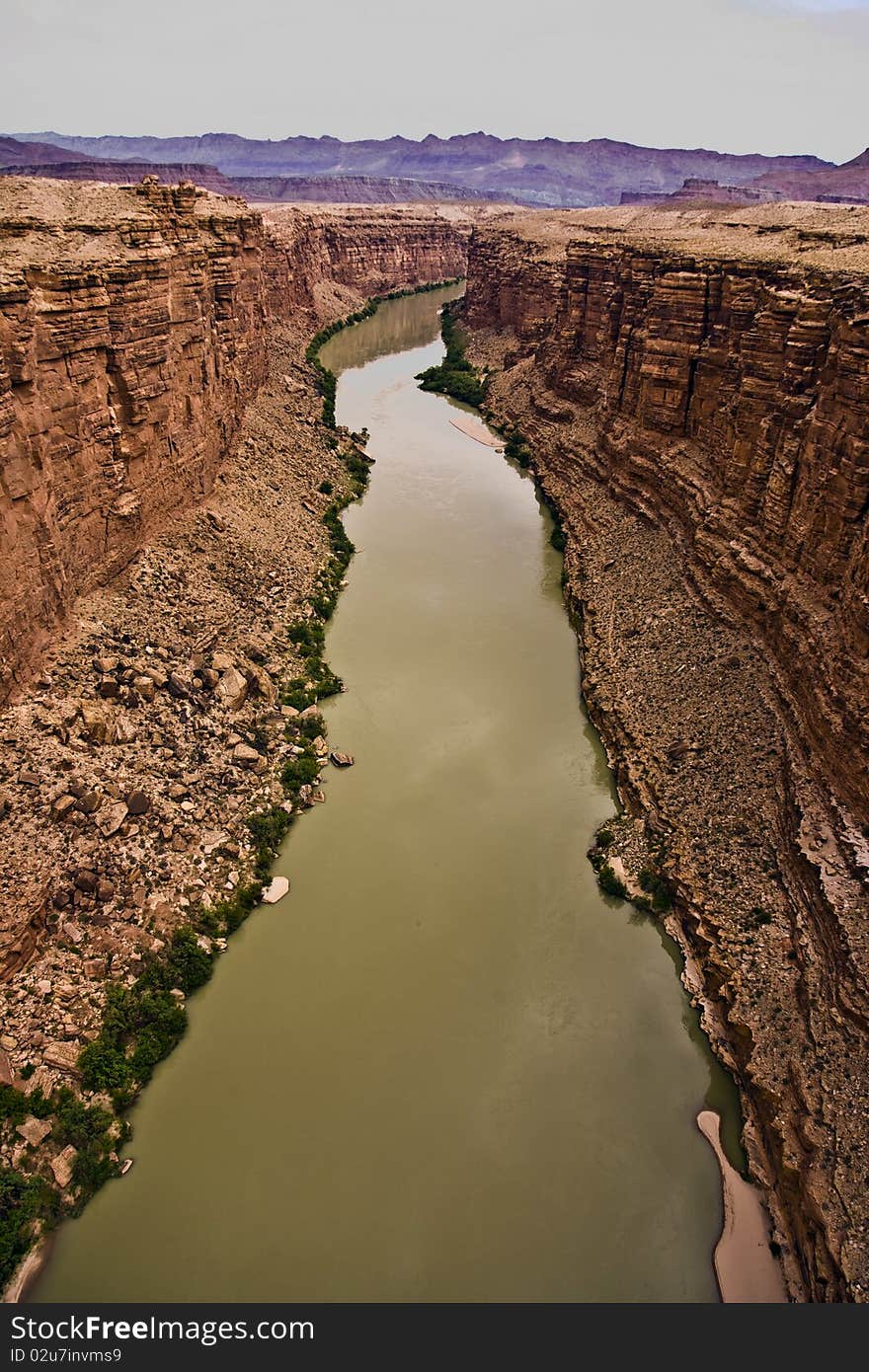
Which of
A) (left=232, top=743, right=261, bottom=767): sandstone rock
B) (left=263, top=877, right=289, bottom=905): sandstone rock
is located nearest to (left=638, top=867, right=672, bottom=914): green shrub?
(left=263, top=877, right=289, bottom=905): sandstone rock

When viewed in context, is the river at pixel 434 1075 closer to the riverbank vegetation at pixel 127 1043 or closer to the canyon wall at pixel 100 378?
the riverbank vegetation at pixel 127 1043

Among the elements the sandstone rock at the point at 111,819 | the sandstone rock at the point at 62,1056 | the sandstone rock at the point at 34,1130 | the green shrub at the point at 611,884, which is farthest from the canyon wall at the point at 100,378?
the green shrub at the point at 611,884

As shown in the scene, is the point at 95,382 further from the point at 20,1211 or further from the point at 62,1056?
the point at 20,1211

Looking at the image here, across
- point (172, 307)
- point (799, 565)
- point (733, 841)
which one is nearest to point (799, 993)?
point (733, 841)

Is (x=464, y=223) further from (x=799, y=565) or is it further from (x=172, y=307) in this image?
(x=799, y=565)

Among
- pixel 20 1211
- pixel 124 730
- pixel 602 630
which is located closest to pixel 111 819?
pixel 124 730
